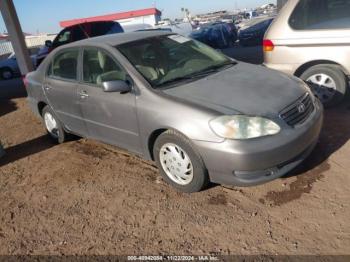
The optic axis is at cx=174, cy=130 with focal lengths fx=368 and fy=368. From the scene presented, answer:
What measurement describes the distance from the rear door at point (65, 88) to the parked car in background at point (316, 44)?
2958 millimetres

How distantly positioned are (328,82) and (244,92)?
90.5 inches

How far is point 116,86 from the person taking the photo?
153 inches

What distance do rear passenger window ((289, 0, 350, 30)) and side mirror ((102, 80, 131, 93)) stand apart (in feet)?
9.53

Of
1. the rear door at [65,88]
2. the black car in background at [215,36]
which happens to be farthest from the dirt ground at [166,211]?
the black car in background at [215,36]

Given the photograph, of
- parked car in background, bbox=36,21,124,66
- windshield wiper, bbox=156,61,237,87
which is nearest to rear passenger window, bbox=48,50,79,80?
windshield wiper, bbox=156,61,237,87

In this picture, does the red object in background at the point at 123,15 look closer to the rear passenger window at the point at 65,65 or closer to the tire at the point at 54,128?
the tire at the point at 54,128

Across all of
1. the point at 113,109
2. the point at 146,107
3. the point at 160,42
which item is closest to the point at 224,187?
the point at 146,107

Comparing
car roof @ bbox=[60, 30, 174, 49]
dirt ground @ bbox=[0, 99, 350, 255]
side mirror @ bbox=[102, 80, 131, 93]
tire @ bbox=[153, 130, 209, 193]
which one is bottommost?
dirt ground @ bbox=[0, 99, 350, 255]

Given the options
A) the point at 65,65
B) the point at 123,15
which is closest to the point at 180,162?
the point at 65,65

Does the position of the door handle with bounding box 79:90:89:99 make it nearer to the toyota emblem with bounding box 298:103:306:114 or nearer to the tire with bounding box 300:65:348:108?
the toyota emblem with bounding box 298:103:306:114

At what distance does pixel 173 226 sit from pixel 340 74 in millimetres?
3426

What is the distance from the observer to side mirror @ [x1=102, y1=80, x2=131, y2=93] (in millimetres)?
3885

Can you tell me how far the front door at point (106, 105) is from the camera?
13.4 feet

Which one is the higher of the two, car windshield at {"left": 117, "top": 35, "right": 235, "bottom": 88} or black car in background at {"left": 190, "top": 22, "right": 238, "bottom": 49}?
car windshield at {"left": 117, "top": 35, "right": 235, "bottom": 88}
